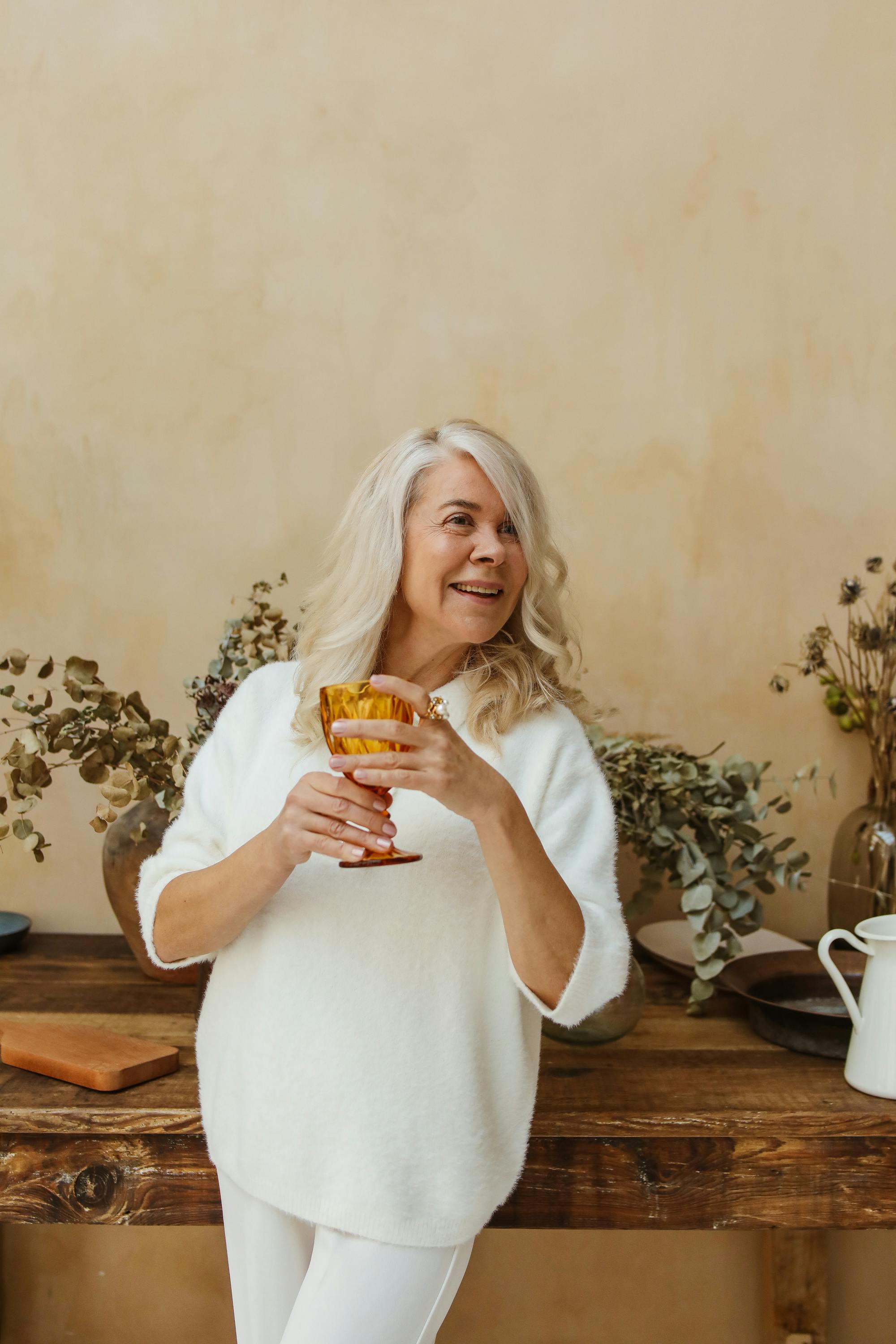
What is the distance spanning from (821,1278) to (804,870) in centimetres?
73

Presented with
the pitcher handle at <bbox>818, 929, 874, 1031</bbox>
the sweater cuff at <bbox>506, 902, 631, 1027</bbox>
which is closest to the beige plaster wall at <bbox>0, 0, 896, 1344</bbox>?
the pitcher handle at <bbox>818, 929, 874, 1031</bbox>

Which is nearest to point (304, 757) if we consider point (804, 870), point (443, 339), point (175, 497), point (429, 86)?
point (175, 497)

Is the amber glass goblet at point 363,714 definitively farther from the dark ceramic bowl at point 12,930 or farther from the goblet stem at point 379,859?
the dark ceramic bowl at point 12,930

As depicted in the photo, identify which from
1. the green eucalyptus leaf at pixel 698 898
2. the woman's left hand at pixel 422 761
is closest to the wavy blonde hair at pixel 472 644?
the woman's left hand at pixel 422 761

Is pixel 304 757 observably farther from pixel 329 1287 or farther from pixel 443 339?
pixel 443 339

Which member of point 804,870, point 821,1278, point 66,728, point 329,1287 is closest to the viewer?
point 329,1287

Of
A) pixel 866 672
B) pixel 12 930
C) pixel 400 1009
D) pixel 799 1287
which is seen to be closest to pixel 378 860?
pixel 400 1009

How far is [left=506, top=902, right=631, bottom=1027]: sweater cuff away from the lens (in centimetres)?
108

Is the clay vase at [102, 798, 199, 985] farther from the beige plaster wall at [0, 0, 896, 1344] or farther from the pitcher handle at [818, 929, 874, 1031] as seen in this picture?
the pitcher handle at [818, 929, 874, 1031]

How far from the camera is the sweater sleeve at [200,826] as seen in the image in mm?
1243

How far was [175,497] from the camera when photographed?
2.01m

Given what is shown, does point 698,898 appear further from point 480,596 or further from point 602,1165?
point 480,596

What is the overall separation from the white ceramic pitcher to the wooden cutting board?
89cm

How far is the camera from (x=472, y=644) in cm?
132
